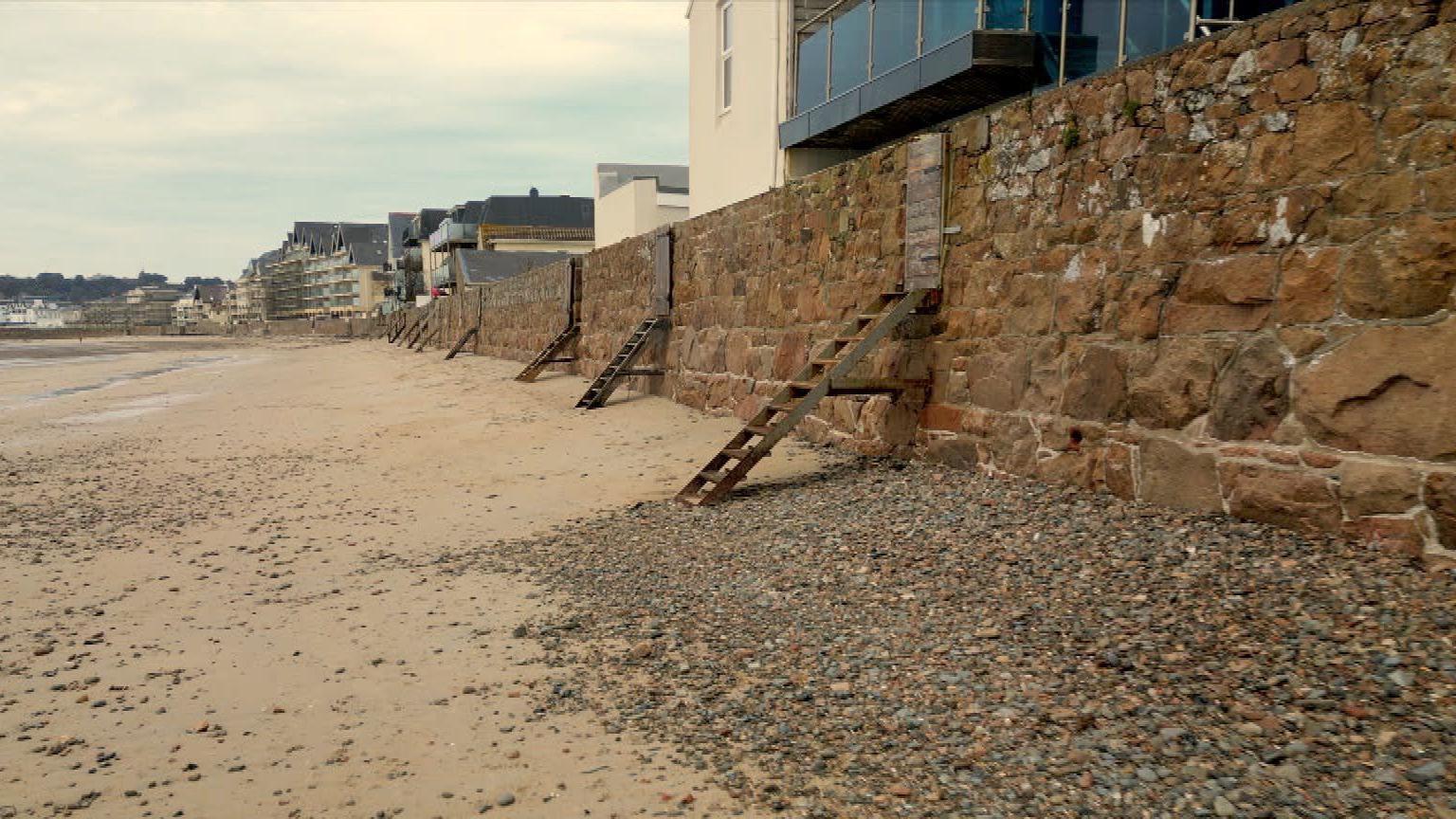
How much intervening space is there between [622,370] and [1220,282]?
369 inches

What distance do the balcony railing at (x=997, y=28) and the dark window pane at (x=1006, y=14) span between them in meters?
0.01

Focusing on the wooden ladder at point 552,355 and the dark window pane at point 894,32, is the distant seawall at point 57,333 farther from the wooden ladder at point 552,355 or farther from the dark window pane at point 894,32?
the dark window pane at point 894,32

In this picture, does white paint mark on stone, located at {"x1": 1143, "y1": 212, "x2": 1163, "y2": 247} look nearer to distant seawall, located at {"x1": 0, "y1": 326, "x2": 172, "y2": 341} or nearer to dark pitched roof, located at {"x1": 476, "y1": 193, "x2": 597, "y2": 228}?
dark pitched roof, located at {"x1": 476, "y1": 193, "x2": 597, "y2": 228}

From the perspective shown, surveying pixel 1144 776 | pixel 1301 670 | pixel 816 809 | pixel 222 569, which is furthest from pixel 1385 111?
pixel 222 569

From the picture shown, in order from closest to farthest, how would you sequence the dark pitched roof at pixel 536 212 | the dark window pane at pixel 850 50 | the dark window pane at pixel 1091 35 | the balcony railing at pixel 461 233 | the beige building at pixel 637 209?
the dark window pane at pixel 1091 35, the dark window pane at pixel 850 50, the beige building at pixel 637 209, the balcony railing at pixel 461 233, the dark pitched roof at pixel 536 212

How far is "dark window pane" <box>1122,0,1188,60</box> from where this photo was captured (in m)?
8.34

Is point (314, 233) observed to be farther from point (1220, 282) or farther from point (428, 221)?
point (1220, 282)

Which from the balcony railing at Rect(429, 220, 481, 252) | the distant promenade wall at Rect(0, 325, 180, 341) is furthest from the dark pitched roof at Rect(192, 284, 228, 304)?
the balcony railing at Rect(429, 220, 481, 252)

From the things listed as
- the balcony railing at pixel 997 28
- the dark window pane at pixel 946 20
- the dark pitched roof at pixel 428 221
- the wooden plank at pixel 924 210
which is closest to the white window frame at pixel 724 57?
the balcony railing at pixel 997 28

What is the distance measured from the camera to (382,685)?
159 inches

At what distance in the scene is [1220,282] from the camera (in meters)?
4.73

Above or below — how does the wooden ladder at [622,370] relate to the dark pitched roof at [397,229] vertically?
below

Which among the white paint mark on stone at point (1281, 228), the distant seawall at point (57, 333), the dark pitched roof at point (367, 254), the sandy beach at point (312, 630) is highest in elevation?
the dark pitched roof at point (367, 254)

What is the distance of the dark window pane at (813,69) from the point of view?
13188mm
